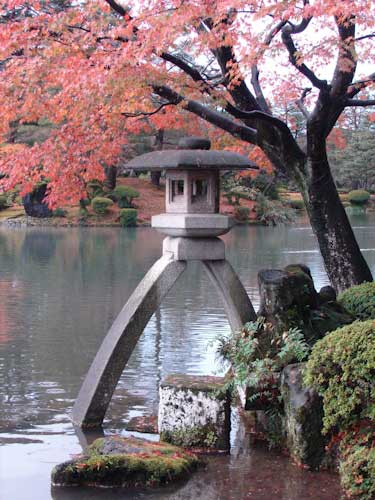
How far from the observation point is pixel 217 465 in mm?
5633

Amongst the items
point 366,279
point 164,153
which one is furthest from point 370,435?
point 366,279

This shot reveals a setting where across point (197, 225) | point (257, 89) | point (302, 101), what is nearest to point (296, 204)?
point (302, 101)

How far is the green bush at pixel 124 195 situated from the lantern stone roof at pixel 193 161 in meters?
31.6

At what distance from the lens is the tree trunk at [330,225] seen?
9.36m

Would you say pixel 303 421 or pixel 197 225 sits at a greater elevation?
pixel 197 225

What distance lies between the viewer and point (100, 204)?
37281 millimetres

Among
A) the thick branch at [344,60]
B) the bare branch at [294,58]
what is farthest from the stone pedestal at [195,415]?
the bare branch at [294,58]

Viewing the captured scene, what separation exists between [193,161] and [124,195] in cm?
3199

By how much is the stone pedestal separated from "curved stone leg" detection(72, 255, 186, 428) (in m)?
0.74

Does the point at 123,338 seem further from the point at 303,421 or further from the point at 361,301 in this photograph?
the point at 361,301

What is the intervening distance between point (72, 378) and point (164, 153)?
3116 millimetres

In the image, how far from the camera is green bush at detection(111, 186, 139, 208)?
126ft

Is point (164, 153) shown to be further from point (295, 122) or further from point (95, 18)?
point (295, 122)

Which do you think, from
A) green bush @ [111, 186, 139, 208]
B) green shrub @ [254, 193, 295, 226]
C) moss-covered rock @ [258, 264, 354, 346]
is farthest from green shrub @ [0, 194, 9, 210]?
moss-covered rock @ [258, 264, 354, 346]
